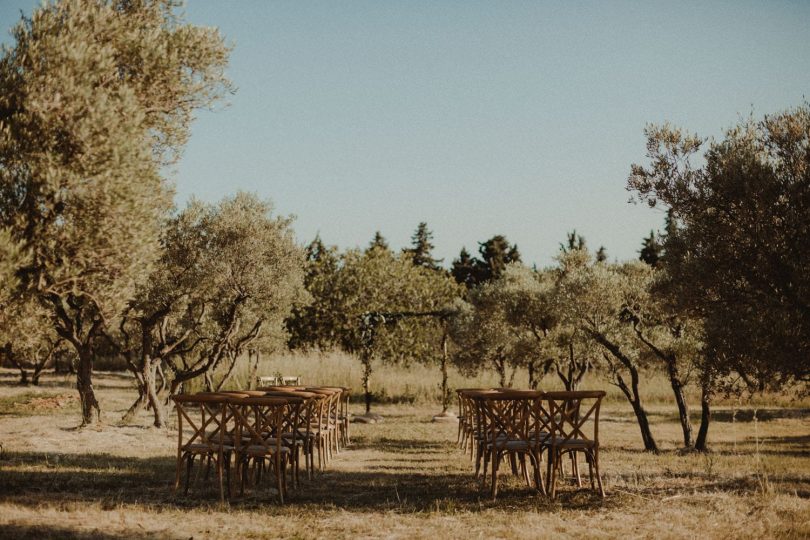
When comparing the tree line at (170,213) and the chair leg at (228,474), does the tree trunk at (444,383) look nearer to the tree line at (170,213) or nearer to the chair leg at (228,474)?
the tree line at (170,213)

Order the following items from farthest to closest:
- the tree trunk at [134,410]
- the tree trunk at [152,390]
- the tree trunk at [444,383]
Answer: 1. the tree trunk at [444,383]
2. the tree trunk at [134,410]
3. the tree trunk at [152,390]

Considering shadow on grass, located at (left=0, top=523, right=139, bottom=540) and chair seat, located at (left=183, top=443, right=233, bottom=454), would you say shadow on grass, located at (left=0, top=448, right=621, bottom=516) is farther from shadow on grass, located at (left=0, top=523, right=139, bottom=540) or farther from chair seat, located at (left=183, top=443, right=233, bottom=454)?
shadow on grass, located at (left=0, top=523, right=139, bottom=540)

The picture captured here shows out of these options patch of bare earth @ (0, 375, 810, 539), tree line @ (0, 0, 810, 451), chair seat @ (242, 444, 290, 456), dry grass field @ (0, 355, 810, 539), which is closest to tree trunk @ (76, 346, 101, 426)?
tree line @ (0, 0, 810, 451)

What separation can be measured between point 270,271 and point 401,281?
474 inches

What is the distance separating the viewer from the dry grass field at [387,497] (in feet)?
20.3

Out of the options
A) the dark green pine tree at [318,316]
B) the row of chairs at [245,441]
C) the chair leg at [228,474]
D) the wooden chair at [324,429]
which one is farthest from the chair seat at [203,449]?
the dark green pine tree at [318,316]

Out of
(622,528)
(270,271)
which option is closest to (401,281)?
(270,271)

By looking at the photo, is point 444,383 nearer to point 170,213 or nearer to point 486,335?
point 486,335

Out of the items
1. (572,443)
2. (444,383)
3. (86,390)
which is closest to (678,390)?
(572,443)

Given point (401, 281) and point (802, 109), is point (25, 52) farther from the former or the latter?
point (401, 281)

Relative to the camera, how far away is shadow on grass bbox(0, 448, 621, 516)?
736 cm

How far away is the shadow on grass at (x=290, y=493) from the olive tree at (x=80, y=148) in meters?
2.71

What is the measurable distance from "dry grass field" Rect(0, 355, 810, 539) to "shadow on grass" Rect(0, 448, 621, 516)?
0.03 meters

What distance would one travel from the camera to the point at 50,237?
25.0ft
